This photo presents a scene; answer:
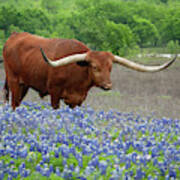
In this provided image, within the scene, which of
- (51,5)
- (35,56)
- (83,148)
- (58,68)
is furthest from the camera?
(51,5)

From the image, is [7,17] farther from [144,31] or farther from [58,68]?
[58,68]

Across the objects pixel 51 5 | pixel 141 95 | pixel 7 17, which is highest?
pixel 141 95

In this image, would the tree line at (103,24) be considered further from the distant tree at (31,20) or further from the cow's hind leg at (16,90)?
the cow's hind leg at (16,90)

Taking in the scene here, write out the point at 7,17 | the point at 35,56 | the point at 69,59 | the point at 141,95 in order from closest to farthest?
the point at 69,59, the point at 35,56, the point at 141,95, the point at 7,17

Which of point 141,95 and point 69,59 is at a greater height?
point 69,59

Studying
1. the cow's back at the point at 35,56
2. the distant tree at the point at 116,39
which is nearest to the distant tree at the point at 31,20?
the distant tree at the point at 116,39

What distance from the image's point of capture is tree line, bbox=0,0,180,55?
3994 cm

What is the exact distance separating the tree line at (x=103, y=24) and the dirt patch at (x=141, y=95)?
1692 cm

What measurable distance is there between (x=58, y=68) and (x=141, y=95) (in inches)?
314

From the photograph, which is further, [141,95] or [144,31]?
[144,31]

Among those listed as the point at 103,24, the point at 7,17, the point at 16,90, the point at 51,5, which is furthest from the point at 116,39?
the point at 51,5

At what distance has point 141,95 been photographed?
46.6ft

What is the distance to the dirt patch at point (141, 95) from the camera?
10945 millimetres

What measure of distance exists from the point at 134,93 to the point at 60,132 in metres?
10.1
